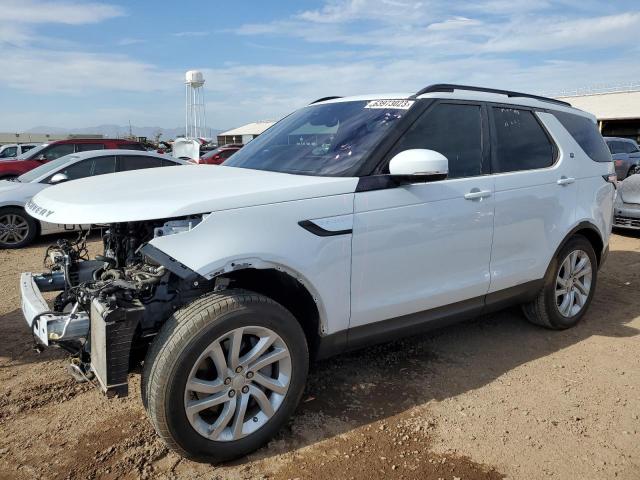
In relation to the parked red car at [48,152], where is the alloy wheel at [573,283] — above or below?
below

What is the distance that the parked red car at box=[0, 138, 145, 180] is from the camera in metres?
10.6

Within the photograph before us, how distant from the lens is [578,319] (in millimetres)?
4531

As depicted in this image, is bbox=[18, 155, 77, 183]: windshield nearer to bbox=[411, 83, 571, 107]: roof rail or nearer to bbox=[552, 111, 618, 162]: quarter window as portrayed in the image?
bbox=[411, 83, 571, 107]: roof rail

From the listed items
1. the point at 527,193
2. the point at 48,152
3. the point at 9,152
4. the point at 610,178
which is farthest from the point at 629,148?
the point at 9,152

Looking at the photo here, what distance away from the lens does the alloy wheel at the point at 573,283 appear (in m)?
4.32

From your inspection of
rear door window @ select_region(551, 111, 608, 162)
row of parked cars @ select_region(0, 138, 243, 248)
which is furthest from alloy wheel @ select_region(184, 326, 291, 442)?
row of parked cars @ select_region(0, 138, 243, 248)

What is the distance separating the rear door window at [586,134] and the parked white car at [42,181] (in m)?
6.31

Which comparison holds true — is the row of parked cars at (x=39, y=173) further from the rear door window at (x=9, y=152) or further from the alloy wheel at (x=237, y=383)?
the rear door window at (x=9, y=152)

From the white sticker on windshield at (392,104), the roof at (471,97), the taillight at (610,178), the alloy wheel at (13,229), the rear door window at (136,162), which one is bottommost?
the alloy wheel at (13,229)

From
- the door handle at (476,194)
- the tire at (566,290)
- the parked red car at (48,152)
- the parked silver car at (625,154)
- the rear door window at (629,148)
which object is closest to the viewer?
the door handle at (476,194)

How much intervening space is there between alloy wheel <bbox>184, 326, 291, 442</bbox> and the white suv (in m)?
0.01

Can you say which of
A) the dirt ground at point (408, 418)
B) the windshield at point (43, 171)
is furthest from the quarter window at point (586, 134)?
the windshield at point (43, 171)

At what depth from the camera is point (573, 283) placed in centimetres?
444

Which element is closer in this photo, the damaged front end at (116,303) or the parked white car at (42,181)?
the damaged front end at (116,303)
